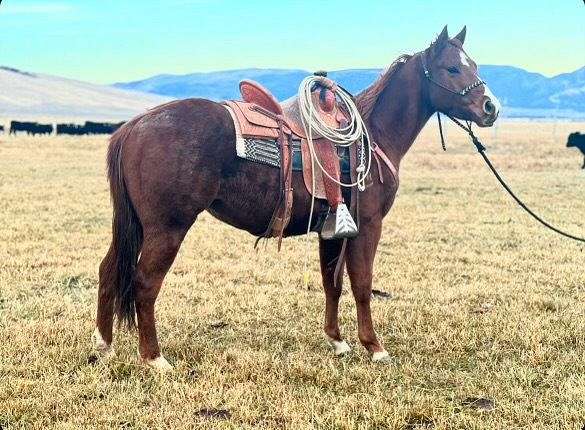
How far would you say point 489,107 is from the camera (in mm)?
4805

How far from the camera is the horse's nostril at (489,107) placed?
4.79 meters

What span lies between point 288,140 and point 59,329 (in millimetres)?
2615

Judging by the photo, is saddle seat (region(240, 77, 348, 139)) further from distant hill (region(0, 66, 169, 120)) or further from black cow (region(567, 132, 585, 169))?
distant hill (region(0, 66, 169, 120))

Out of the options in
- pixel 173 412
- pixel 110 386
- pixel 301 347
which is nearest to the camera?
pixel 173 412

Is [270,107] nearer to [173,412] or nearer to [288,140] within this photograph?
[288,140]

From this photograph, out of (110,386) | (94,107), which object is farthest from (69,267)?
(94,107)

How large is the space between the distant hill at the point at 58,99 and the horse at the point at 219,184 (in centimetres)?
13509

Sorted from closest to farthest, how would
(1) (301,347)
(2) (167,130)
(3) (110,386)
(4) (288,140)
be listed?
1. (3) (110,386)
2. (2) (167,130)
3. (4) (288,140)
4. (1) (301,347)

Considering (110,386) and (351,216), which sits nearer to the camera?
(110,386)

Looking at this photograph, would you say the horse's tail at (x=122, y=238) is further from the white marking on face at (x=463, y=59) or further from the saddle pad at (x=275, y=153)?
the white marking on face at (x=463, y=59)

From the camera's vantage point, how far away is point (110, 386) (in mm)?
3852

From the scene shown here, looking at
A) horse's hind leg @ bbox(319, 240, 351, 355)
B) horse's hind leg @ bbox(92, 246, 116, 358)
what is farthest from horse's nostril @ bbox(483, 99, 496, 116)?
horse's hind leg @ bbox(92, 246, 116, 358)

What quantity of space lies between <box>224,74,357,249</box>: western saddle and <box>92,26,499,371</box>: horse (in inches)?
3.2

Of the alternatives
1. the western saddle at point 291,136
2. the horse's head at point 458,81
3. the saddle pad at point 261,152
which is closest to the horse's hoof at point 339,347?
the western saddle at point 291,136
